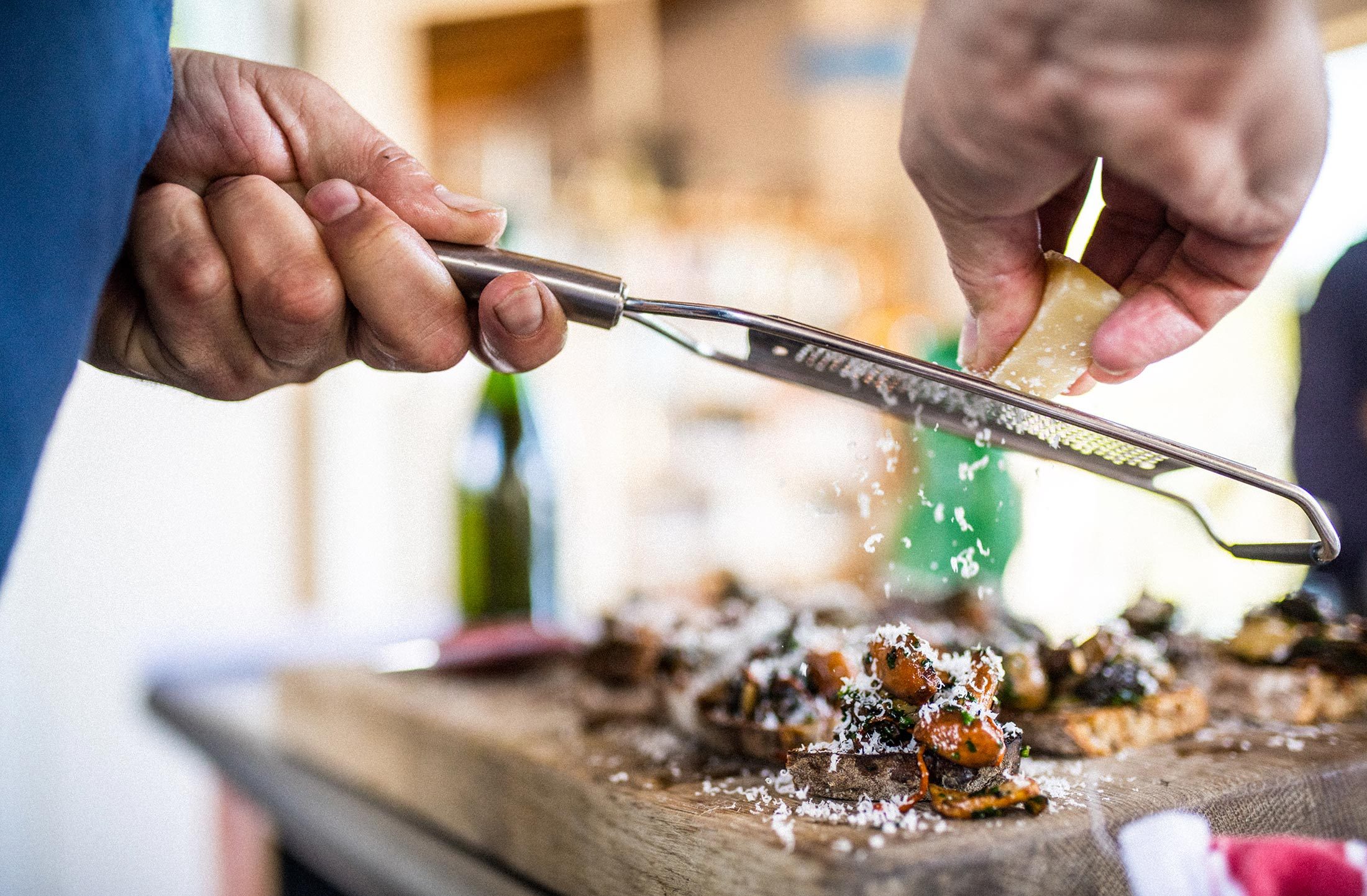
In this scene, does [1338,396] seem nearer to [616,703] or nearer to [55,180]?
[616,703]

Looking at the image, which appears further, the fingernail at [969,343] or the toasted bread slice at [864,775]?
the fingernail at [969,343]

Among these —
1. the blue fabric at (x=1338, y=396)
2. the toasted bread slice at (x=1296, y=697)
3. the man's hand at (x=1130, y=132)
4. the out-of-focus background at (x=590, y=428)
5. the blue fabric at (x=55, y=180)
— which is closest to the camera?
the man's hand at (x=1130, y=132)

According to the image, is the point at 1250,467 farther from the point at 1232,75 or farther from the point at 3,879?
the point at 3,879

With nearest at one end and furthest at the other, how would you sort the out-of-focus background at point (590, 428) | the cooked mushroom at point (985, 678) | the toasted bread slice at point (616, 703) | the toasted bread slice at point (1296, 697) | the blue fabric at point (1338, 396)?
the cooked mushroom at point (985, 678), the toasted bread slice at point (1296, 697), the toasted bread slice at point (616, 703), the blue fabric at point (1338, 396), the out-of-focus background at point (590, 428)

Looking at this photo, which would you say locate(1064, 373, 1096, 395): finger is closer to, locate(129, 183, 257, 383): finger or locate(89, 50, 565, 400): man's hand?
locate(89, 50, 565, 400): man's hand

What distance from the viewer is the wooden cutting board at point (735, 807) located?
23.4 inches

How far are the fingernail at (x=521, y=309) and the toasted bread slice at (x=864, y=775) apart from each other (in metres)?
0.40

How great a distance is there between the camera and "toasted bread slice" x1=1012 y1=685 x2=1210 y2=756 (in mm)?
857

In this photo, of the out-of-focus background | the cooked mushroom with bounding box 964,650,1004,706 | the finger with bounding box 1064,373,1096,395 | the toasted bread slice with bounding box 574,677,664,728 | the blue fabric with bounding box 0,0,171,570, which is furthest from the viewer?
the out-of-focus background

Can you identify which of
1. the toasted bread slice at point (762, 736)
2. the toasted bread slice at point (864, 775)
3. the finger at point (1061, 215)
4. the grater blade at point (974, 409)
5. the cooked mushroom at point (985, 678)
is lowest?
the toasted bread slice at point (762, 736)

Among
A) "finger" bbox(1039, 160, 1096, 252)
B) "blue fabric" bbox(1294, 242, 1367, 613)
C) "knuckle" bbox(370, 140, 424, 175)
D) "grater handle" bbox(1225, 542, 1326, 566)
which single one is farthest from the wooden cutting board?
"blue fabric" bbox(1294, 242, 1367, 613)

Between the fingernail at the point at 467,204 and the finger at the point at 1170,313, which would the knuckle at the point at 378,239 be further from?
the finger at the point at 1170,313

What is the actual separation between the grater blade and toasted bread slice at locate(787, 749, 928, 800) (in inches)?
10.7

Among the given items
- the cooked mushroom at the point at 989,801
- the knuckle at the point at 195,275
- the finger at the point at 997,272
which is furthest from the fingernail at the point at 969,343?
the knuckle at the point at 195,275
